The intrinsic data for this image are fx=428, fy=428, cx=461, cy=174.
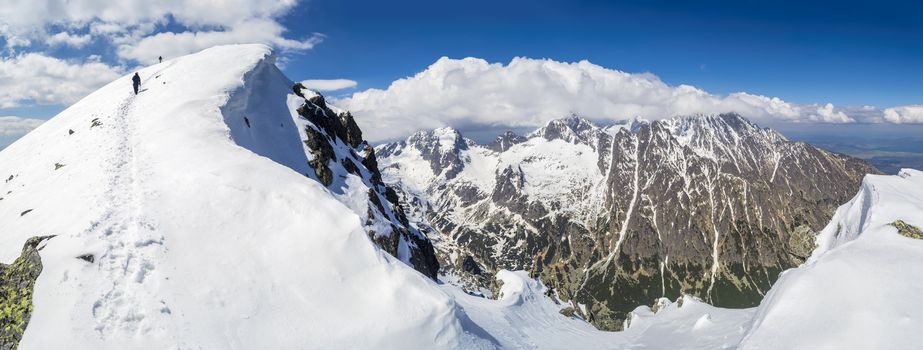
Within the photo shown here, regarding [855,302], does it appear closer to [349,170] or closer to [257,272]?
[257,272]

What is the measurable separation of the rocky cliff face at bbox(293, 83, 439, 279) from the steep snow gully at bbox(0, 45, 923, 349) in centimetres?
2000

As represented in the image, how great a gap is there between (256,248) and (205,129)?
20731 mm

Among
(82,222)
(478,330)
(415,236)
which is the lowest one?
(415,236)

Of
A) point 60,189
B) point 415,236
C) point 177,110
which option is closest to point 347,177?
point 415,236

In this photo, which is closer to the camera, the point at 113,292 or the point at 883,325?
the point at 883,325

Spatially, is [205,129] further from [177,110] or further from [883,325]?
[883,325]

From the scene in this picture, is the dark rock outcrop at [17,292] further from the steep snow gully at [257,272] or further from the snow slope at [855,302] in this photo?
the snow slope at [855,302]

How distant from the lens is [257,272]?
2123 cm

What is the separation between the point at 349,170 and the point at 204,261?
4575cm

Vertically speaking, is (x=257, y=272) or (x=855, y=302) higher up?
(x=855, y=302)

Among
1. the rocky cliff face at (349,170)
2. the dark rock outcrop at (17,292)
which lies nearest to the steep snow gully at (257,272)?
the dark rock outcrop at (17,292)

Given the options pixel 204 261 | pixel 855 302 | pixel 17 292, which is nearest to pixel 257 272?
pixel 204 261

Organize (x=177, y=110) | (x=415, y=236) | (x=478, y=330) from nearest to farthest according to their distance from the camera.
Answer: (x=478, y=330) < (x=177, y=110) < (x=415, y=236)

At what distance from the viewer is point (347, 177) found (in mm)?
62281
